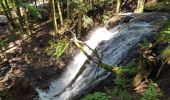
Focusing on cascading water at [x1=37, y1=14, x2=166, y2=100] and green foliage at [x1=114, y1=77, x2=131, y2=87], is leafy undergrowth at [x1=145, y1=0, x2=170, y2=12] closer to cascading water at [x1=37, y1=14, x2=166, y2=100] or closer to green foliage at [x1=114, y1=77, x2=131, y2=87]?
cascading water at [x1=37, y1=14, x2=166, y2=100]

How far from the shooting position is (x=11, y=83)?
17.4m

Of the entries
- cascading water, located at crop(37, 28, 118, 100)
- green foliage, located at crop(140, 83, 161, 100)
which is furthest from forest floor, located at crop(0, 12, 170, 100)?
green foliage, located at crop(140, 83, 161, 100)

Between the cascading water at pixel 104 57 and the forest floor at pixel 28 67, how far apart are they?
53 cm

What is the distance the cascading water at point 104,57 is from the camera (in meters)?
Result: 13.6

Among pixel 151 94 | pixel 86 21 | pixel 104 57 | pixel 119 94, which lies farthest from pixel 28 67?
pixel 151 94

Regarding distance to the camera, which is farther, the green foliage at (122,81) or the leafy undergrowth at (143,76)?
the green foliage at (122,81)

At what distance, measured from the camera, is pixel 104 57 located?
15.4 m

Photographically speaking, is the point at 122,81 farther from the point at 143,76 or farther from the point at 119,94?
the point at 143,76

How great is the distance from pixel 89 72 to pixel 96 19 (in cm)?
941

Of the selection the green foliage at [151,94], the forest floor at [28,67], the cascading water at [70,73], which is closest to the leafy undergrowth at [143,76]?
the green foliage at [151,94]

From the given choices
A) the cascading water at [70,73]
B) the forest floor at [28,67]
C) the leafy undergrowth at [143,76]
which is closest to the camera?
the leafy undergrowth at [143,76]

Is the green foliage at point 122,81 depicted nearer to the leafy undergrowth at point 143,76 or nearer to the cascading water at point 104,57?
the leafy undergrowth at point 143,76

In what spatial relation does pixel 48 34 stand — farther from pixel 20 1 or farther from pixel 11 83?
pixel 11 83

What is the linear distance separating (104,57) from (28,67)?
5.74 meters
